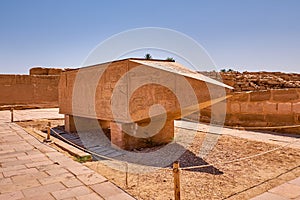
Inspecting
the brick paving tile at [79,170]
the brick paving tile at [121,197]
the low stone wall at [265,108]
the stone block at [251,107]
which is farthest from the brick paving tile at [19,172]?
the stone block at [251,107]

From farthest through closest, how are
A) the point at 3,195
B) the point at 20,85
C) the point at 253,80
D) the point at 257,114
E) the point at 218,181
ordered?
the point at 20,85 → the point at 253,80 → the point at 257,114 → the point at 218,181 → the point at 3,195

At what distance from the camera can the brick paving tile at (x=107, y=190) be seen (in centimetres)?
289

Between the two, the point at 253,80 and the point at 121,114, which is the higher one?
the point at 253,80

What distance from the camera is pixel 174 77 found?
4887mm

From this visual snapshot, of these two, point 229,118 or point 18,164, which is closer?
point 18,164

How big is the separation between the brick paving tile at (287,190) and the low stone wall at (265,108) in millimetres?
4024

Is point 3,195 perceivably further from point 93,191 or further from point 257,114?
point 257,114

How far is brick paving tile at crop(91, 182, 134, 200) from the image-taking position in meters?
2.89

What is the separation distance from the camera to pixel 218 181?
3.58 m

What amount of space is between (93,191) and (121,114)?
2.71m

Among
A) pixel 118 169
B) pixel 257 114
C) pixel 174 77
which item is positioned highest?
pixel 174 77

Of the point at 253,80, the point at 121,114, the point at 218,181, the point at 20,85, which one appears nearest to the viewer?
the point at 218,181

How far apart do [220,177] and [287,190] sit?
958 mm

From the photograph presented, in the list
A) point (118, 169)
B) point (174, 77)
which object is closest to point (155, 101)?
point (174, 77)
